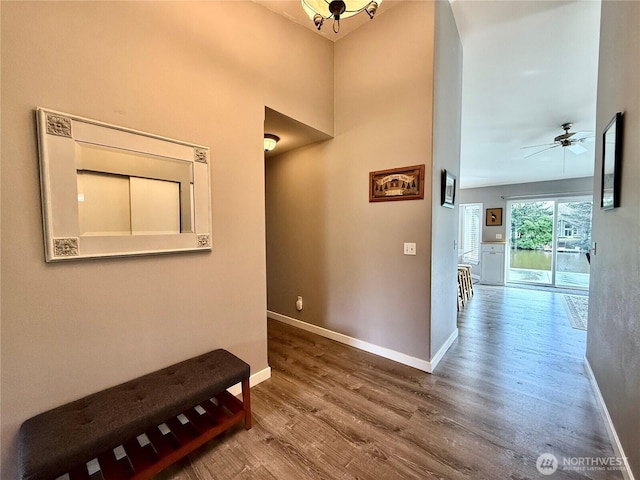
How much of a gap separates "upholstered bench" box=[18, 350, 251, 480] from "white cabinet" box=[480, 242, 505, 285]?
678 centimetres

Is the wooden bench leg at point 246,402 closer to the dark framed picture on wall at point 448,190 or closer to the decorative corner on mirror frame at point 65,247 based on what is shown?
the decorative corner on mirror frame at point 65,247

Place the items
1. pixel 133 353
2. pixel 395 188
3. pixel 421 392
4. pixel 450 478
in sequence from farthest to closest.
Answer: pixel 395 188 → pixel 421 392 → pixel 133 353 → pixel 450 478

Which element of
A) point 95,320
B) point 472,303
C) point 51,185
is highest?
point 51,185

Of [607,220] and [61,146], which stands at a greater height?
[61,146]

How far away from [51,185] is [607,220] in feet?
11.1

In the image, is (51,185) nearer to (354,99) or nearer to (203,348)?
(203,348)

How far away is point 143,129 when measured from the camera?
1522 mm

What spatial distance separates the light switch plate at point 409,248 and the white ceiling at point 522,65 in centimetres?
214

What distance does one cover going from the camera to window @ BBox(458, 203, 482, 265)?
721 centimetres

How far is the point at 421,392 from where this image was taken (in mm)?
2051

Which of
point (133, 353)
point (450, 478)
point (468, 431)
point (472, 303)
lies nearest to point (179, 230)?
point (133, 353)

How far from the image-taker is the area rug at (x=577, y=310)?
11.4 feet

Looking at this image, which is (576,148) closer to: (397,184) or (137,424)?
(397,184)

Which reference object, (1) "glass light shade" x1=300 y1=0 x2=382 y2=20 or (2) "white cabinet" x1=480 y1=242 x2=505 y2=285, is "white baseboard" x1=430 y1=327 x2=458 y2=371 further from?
(2) "white cabinet" x1=480 y1=242 x2=505 y2=285
